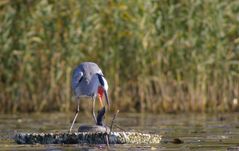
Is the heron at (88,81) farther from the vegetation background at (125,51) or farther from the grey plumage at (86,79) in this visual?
the vegetation background at (125,51)

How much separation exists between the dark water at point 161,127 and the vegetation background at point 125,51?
427 millimetres

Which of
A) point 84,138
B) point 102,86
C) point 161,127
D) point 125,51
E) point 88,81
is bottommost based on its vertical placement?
point 84,138

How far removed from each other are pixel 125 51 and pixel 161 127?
10.8 feet

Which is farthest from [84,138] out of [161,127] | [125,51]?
[125,51]

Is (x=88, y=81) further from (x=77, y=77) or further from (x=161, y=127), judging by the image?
(x=161, y=127)

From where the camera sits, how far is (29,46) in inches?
579

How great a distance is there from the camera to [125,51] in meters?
15.0

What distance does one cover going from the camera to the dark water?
8.80 metres

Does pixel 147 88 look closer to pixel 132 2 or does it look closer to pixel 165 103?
pixel 165 103

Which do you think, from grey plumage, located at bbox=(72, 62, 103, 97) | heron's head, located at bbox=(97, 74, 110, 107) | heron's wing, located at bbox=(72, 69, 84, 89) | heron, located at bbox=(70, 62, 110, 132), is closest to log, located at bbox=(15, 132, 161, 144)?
heron's head, located at bbox=(97, 74, 110, 107)

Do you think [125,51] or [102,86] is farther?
[125,51]

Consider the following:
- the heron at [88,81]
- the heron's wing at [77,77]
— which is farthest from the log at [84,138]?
the heron's wing at [77,77]

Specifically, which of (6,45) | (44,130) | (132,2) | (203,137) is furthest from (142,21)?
(203,137)

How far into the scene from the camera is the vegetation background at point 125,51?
47.9 feet
